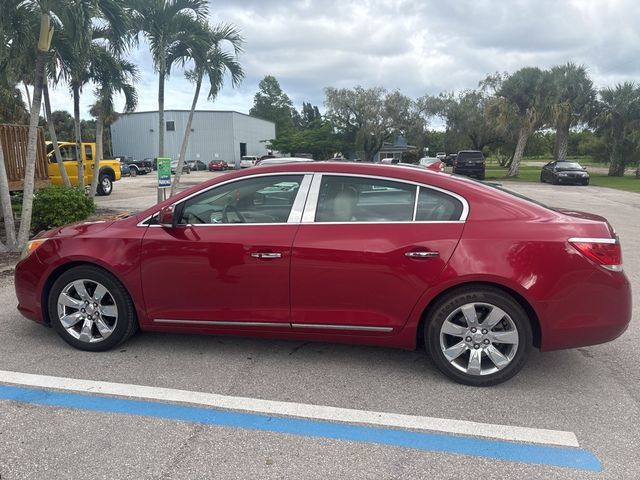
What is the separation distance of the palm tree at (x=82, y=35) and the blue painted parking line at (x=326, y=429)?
6081 mm

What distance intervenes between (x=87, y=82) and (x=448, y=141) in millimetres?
46332

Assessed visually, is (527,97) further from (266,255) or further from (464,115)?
(266,255)

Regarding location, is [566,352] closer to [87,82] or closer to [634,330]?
[634,330]

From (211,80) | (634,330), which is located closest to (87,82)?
(211,80)

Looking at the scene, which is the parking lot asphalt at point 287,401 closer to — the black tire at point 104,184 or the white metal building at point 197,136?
the black tire at point 104,184

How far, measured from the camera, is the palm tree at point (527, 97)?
32156 millimetres

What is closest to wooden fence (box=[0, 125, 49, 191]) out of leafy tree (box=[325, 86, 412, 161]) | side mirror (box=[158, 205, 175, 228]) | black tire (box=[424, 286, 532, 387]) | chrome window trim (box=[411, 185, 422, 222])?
side mirror (box=[158, 205, 175, 228])

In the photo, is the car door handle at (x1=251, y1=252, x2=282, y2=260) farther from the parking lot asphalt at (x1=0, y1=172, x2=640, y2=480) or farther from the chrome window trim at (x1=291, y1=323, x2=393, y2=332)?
the parking lot asphalt at (x1=0, y1=172, x2=640, y2=480)

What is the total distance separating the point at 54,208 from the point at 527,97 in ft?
102

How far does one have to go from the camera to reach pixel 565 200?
60.7 feet

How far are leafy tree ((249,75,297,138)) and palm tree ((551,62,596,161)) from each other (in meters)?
72.2

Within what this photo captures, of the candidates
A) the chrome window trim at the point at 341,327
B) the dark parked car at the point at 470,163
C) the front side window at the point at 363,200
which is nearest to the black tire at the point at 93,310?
the chrome window trim at the point at 341,327

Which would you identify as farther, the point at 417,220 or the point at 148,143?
the point at 148,143

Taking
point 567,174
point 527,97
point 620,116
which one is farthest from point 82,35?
point 620,116
